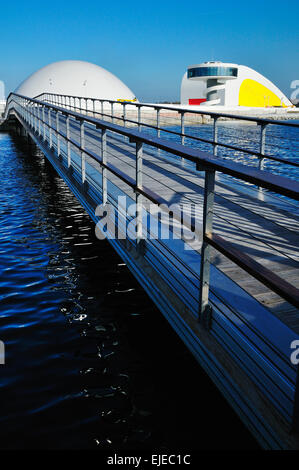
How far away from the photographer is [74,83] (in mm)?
64750

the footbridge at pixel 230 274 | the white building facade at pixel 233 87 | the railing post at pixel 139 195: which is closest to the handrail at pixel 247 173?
the footbridge at pixel 230 274

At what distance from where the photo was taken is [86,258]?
21.5 feet

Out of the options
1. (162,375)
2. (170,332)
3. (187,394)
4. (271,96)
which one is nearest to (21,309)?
(170,332)

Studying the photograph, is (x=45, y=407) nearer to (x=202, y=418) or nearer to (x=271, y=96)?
(x=202, y=418)

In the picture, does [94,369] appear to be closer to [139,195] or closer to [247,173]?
[139,195]

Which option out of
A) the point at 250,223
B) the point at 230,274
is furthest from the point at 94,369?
the point at 250,223

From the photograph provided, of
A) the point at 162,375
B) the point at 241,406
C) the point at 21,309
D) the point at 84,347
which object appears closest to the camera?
the point at 241,406

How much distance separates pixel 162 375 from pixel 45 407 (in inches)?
36.4

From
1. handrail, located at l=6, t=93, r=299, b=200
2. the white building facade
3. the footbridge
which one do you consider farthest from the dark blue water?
the white building facade

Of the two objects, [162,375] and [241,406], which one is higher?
[241,406]

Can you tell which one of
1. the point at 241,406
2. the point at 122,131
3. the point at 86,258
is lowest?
the point at 86,258

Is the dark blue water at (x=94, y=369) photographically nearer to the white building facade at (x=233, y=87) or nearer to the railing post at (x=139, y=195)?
the railing post at (x=139, y=195)

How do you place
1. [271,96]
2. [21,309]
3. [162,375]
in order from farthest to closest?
[271,96], [21,309], [162,375]
